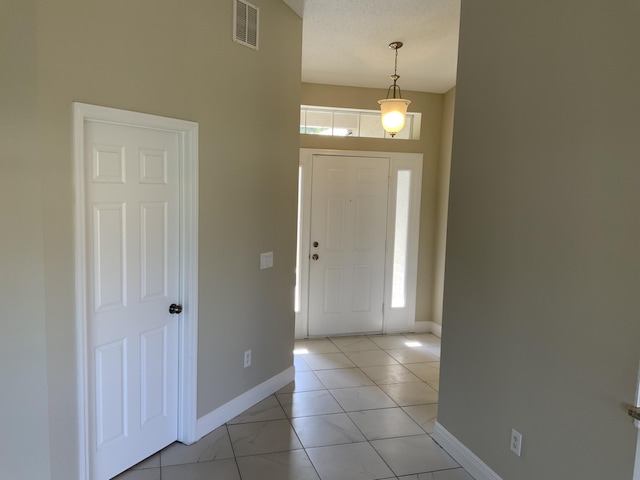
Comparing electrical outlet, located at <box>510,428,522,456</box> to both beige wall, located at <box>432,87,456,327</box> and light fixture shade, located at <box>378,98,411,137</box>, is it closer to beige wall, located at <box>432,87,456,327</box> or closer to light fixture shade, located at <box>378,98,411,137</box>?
light fixture shade, located at <box>378,98,411,137</box>

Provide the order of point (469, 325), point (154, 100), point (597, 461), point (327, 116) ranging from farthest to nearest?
point (327, 116) < point (469, 325) < point (154, 100) < point (597, 461)

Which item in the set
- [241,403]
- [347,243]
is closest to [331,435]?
[241,403]

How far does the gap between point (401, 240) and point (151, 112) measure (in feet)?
11.5

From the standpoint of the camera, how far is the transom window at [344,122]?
4.95 metres

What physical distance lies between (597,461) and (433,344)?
3.23m

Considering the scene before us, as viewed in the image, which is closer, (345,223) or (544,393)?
(544,393)

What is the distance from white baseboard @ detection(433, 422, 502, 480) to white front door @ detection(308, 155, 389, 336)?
229 cm

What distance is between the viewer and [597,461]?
1889 millimetres

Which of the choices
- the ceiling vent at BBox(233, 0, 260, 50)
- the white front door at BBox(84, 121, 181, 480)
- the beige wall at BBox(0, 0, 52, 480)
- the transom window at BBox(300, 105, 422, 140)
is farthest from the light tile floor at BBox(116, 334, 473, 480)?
the ceiling vent at BBox(233, 0, 260, 50)

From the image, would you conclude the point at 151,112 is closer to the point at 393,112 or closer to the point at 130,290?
the point at 130,290

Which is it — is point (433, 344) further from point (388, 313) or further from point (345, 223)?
point (345, 223)

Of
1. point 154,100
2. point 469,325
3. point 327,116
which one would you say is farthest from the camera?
point 327,116

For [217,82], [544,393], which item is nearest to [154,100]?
[217,82]

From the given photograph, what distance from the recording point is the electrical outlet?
232 centimetres
